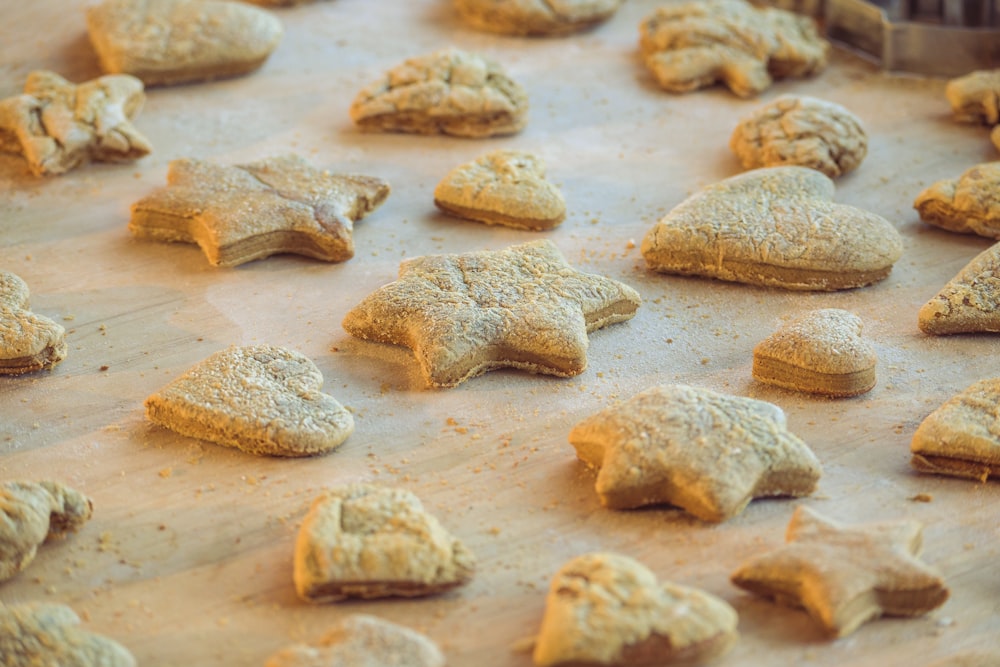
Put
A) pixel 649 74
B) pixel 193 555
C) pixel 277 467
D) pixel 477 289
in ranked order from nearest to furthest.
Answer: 1. pixel 193 555
2. pixel 277 467
3. pixel 477 289
4. pixel 649 74

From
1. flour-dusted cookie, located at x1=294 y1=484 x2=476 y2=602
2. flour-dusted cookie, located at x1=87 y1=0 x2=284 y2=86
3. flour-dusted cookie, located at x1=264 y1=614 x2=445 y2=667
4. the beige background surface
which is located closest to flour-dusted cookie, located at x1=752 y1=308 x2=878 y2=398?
the beige background surface

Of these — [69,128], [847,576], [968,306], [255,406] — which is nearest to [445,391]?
[255,406]

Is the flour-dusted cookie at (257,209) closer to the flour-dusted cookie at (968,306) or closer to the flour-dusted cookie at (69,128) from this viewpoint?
the flour-dusted cookie at (69,128)

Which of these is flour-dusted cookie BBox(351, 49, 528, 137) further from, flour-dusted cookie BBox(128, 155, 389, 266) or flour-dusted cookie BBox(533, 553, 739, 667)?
flour-dusted cookie BBox(533, 553, 739, 667)

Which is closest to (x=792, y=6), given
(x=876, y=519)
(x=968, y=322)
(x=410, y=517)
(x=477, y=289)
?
(x=968, y=322)

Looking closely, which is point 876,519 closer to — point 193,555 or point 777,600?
point 777,600

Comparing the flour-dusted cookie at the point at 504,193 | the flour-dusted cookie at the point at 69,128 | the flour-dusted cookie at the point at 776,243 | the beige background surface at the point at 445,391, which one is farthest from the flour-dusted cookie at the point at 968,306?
the flour-dusted cookie at the point at 69,128
